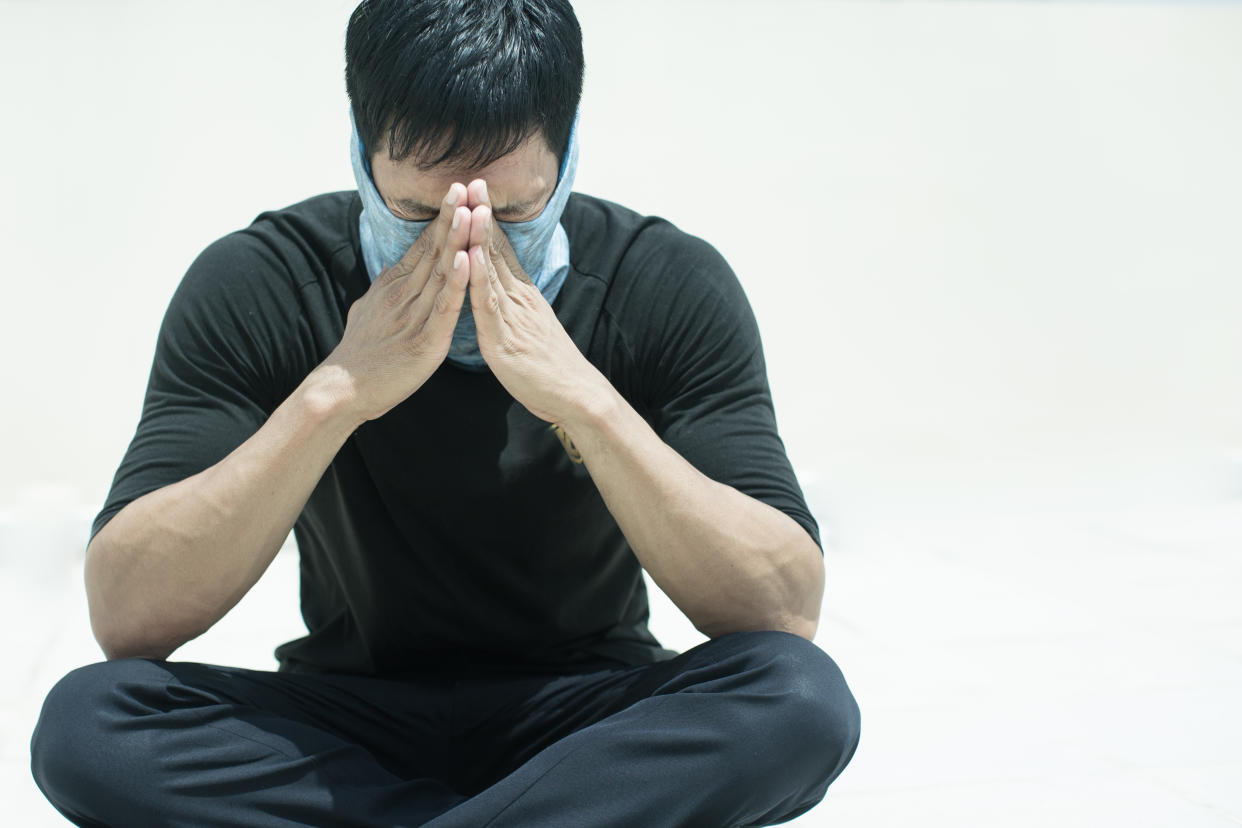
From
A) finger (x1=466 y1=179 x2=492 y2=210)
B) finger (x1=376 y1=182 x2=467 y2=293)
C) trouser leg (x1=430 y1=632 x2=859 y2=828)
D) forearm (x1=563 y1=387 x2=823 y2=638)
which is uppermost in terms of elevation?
finger (x1=466 y1=179 x2=492 y2=210)

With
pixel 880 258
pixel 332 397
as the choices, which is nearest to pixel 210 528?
pixel 332 397

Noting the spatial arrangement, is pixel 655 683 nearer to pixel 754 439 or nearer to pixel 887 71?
pixel 754 439

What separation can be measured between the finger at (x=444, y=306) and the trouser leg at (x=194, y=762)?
1.47ft

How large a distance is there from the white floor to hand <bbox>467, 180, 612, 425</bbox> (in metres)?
0.72

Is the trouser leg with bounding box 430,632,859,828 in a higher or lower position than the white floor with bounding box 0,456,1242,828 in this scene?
higher

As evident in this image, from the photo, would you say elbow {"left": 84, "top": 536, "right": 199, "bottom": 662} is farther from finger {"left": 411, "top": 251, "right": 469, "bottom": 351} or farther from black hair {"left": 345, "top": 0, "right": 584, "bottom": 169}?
black hair {"left": 345, "top": 0, "right": 584, "bottom": 169}

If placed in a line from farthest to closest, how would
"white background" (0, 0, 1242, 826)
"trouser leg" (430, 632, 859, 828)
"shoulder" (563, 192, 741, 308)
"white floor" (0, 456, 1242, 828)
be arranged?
"white background" (0, 0, 1242, 826)
"white floor" (0, 456, 1242, 828)
"shoulder" (563, 192, 741, 308)
"trouser leg" (430, 632, 859, 828)

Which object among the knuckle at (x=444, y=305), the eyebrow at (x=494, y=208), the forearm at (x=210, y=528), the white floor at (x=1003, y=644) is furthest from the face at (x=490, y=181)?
the white floor at (x=1003, y=644)

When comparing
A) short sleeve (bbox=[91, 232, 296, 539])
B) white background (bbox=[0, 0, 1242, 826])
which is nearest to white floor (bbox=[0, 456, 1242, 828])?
white background (bbox=[0, 0, 1242, 826])

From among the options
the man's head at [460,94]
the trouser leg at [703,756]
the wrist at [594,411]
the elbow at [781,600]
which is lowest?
the trouser leg at [703,756]

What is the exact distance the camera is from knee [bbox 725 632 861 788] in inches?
48.7

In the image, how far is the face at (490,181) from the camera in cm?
132

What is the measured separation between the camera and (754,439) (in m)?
1.49

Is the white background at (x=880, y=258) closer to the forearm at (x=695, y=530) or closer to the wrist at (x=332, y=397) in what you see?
the forearm at (x=695, y=530)
